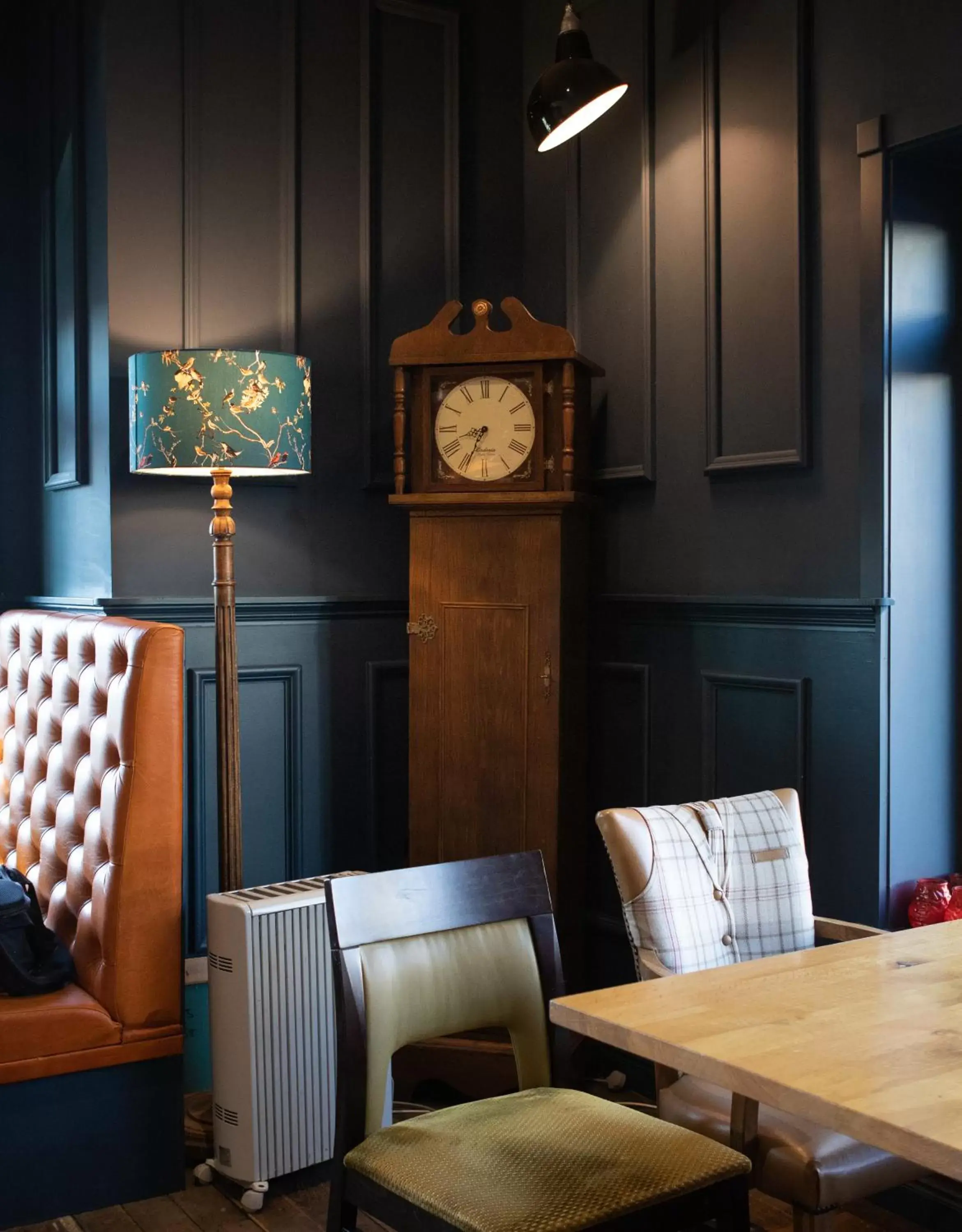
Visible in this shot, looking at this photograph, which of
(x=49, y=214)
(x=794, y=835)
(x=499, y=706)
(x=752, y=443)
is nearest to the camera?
(x=794, y=835)

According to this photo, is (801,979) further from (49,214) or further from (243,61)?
(49,214)

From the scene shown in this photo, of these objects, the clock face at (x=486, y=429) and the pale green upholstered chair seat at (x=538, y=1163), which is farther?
the clock face at (x=486, y=429)

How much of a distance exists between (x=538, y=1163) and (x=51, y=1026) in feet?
4.02

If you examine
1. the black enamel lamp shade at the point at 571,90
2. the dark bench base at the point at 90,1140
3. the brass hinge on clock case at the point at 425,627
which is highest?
the black enamel lamp shade at the point at 571,90

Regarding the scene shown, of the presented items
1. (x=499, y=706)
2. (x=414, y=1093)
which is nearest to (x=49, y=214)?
(x=499, y=706)

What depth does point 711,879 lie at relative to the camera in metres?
2.09

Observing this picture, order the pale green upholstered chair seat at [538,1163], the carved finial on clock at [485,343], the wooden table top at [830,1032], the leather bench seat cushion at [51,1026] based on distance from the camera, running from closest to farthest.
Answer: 1. the wooden table top at [830,1032]
2. the pale green upholstered chair seat at [538,1163]
3. the leather bench seat cushion at [51,1026]
4. the carved finial on clock at [485,343]

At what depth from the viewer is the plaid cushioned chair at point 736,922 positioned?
1798 millimetres

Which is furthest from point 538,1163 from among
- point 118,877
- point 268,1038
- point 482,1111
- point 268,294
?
point 268,294

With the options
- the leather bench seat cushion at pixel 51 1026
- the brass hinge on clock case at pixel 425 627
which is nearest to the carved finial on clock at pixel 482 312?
the brass hinge on clock case at pixel 425 627

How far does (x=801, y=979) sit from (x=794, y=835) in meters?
0.61

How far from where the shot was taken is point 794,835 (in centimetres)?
221

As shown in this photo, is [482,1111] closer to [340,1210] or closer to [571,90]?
[340,1210]

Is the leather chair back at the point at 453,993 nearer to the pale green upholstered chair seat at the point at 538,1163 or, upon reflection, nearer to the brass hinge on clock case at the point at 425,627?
the pale green upholstered chair seat at the point at 538,1163
